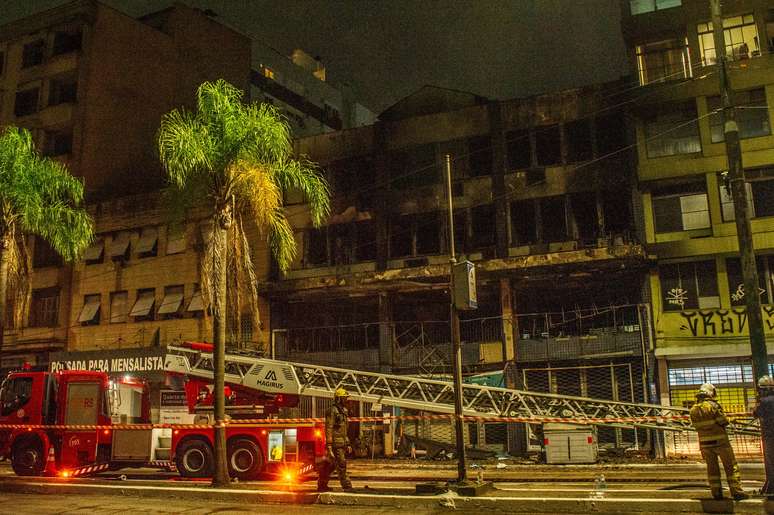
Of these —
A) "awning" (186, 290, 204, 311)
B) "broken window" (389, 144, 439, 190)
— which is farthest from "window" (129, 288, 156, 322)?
"broken window" (389, 144, 439, 190)

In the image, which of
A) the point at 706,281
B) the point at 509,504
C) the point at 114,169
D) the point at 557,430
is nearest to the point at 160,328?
the point at 114,169

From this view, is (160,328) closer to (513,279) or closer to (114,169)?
(114,169)

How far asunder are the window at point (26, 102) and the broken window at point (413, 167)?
955 inches

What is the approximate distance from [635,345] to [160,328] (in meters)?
21.4

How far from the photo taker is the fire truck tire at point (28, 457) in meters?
17.2

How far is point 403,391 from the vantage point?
67.2ft

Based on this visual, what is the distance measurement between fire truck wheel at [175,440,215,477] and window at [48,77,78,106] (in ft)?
99.1

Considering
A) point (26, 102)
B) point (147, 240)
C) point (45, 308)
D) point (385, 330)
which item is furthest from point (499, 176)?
point (26, 102)

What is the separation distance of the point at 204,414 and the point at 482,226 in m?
14.3

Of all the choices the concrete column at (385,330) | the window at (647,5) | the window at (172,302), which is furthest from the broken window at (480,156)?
the window at (172,302)

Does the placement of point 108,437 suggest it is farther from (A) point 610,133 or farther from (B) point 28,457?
(A) point 610,133

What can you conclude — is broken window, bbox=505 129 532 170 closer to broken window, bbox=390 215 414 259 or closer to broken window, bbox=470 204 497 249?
broken window, bbox=470 204 497 249

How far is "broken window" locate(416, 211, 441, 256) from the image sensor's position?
2923cm

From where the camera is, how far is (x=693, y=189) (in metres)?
25.9
